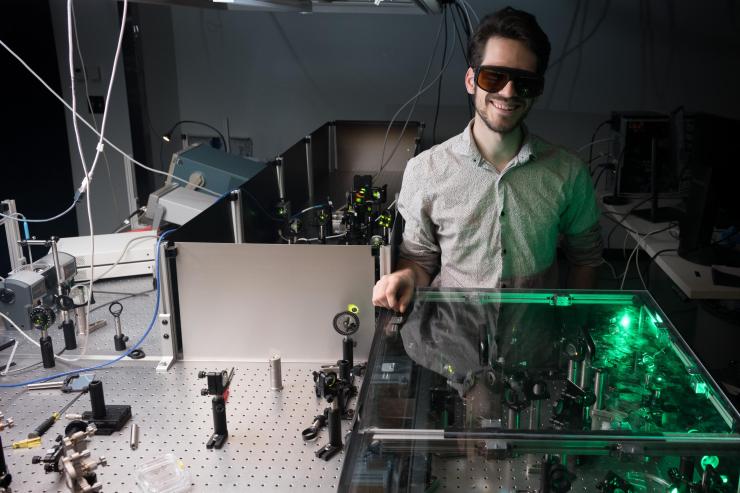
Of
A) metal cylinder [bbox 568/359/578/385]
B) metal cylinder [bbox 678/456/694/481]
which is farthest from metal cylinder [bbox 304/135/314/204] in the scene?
metal cylinder [bbox 678/456/694/481]

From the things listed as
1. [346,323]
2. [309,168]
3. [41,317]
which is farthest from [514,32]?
[309,168]

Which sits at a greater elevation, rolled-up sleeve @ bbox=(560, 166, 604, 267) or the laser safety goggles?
the laser safety goggles

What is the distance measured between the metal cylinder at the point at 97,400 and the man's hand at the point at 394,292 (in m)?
0.62

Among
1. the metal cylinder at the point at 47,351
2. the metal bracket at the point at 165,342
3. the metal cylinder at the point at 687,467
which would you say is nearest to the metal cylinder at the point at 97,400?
the metal bracket at the point at 165,342

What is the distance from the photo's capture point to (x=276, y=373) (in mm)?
1502

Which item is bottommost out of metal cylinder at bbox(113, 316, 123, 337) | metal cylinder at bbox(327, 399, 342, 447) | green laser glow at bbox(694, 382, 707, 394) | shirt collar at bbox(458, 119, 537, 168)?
metal cylinder at bbox(327, 399, 342, 447)

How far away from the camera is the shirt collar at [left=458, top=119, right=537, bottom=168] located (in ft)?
5.44

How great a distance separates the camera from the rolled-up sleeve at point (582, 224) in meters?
1.71

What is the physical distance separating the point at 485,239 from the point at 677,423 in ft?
2.59

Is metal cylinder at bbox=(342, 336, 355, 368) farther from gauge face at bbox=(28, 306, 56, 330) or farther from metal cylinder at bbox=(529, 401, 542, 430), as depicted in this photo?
gauge face at bbox=(28, 306, 56, 330)

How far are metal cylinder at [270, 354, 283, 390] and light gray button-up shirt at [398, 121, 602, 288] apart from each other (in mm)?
439

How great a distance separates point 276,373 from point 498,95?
32.8 inches

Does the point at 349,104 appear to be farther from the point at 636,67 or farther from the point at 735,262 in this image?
the point at 735,262

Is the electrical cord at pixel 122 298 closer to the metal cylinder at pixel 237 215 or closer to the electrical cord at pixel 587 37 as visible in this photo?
the metal cylinder at pixel 237 215
